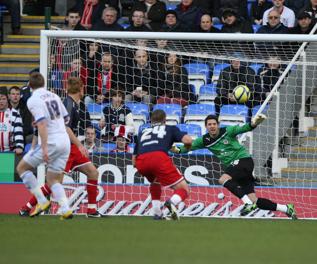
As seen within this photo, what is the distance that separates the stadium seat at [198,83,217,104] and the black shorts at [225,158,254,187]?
208 centimetres

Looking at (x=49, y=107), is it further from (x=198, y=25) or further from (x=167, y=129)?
(x=198, y=25)

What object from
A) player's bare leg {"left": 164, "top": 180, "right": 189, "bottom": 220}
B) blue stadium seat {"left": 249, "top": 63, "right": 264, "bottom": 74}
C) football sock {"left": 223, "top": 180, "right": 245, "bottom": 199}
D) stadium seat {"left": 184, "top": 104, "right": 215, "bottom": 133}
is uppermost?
blue stadium seat {"left": 249, "top": 63, "right": 264, "bottom": 74}

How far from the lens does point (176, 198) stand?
567 inches

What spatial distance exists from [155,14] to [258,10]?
1.82 meters

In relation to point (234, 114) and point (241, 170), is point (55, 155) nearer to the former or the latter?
point (241, 170)

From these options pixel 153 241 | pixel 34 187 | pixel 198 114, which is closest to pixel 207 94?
pixel 198 114

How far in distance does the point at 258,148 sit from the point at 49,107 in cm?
491

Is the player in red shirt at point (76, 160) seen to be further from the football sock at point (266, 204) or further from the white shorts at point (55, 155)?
the football sock at point (266, 204)

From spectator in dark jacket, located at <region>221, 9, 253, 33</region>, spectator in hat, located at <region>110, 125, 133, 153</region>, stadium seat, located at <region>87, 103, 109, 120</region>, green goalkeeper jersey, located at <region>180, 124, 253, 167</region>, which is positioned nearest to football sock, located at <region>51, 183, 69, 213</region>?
green goalkeeper jersey, located at <region>180, 124, 253, 167</region>

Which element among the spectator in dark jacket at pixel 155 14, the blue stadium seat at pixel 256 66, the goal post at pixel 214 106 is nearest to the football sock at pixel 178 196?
the goal post at pixel 214 106

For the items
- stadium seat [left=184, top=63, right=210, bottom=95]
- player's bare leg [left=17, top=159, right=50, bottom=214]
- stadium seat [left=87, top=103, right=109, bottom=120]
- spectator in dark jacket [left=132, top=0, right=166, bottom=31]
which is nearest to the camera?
player's bare leg [left=17, top=159, right=50, bottom=214]

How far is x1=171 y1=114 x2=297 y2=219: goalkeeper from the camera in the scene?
15789 mm

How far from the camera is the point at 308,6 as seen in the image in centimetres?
1969

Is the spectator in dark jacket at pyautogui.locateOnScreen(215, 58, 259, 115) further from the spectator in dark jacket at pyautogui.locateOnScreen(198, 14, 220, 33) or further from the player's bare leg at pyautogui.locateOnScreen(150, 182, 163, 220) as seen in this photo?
the player's bare leg at pyautogui.locateOnScreen(150, 182, 163, 220)
